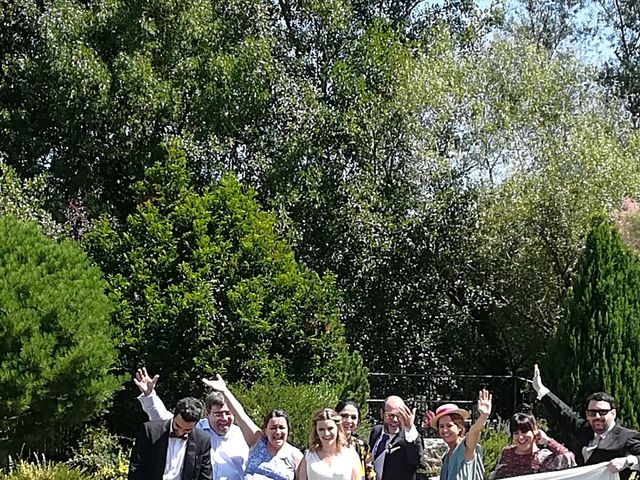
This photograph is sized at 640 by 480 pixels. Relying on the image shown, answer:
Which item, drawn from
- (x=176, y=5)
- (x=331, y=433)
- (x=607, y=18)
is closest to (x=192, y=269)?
(x=176, y=5)

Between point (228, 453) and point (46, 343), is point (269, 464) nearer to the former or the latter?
point (228, 453)

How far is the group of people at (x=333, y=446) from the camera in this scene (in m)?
5.77

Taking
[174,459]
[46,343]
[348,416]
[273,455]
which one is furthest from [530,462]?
[46,343]

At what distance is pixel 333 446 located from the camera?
5.82 meters

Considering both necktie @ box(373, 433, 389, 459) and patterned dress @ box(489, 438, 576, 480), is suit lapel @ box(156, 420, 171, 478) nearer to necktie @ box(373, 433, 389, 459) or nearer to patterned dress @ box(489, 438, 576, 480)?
necktie @ box(373, 433, 389, 459)

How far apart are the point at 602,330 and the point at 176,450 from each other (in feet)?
24.8

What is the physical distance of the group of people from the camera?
577 centimetres

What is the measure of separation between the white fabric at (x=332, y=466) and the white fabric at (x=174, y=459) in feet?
3.09

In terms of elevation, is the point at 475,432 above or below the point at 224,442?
above

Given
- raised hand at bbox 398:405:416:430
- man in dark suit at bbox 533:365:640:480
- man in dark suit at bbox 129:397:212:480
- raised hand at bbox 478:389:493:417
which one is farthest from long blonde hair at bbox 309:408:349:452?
man in dark suit at bbox 533:365:640:480

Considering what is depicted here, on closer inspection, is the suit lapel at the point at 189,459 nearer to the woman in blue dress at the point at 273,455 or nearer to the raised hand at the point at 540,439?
the woman in blue dress at the point at 273,455

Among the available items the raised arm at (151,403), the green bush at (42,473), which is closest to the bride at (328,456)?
the raised arm at (151,403)

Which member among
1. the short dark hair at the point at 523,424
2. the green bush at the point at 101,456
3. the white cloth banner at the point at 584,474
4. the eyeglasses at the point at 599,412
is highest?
the eyeglasses at the point at 599,412

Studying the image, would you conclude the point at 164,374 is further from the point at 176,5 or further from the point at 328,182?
the point at 176,5
